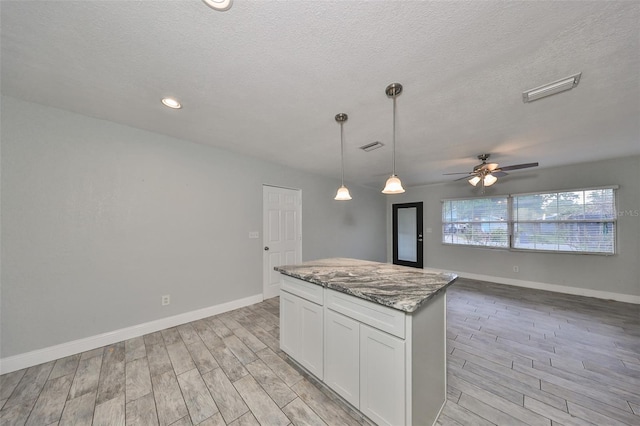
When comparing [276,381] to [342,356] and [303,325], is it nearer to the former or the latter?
[303,325]

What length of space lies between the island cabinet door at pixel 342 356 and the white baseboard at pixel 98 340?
223 cm

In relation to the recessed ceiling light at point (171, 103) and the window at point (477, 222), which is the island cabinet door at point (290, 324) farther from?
the window at point (477, 222)

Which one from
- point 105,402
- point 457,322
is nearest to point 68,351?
point 105,402

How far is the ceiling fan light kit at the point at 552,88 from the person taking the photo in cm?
168

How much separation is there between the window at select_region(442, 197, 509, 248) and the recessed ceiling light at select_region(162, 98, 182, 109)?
6078 millimetres

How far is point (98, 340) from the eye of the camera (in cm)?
240

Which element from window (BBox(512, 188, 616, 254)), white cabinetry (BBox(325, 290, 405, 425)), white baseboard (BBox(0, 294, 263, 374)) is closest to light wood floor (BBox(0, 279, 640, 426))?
white baseboard (BBox(0, 294, 263, 374))

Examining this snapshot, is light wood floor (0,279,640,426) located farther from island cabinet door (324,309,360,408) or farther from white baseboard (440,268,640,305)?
white baseboard (440,268,640,305)

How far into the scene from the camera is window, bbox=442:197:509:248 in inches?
195

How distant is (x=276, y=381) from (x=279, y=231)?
2.58 metres

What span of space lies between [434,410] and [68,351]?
3547 mm

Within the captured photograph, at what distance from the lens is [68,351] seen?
7.39ft

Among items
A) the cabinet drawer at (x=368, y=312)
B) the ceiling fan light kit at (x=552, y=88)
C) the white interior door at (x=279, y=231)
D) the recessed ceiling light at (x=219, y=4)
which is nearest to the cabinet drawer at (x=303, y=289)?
the cabinet drawer at (x=368, y=312)

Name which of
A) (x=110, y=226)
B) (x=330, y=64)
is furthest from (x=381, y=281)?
(x=110, y=226)
